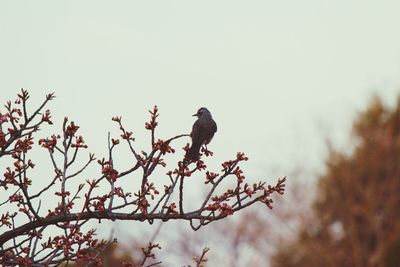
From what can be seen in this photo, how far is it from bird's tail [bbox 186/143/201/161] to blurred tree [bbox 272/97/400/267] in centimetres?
1555

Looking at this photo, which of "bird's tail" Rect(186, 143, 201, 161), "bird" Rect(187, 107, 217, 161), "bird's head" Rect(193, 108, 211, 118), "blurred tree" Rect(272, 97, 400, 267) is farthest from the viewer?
"blurred tree" Rect(272, 97, 400, 267)

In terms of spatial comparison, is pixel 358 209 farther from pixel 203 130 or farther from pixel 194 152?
pixel 194 152

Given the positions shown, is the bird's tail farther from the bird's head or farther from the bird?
the bird's head

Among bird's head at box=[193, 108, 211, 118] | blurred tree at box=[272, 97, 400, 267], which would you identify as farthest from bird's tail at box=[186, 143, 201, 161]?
blurred tree at box=[272, 97, 400, 267]

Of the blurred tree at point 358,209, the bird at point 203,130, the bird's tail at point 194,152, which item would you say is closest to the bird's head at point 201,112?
the bird at point 203,130

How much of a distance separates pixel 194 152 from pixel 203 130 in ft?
3.49

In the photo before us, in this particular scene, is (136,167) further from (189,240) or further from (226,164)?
(189,240)

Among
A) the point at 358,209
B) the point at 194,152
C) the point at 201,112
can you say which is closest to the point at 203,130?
the point at 201,112

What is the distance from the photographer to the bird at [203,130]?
19.9 feet

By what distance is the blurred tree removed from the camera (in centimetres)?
2070

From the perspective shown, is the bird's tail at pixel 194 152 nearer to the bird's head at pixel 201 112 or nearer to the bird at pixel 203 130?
the bird at pixel 203 130

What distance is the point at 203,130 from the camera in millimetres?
6418

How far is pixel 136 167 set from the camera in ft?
16.0

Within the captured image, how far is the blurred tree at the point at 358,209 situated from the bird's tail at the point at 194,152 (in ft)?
51.0
